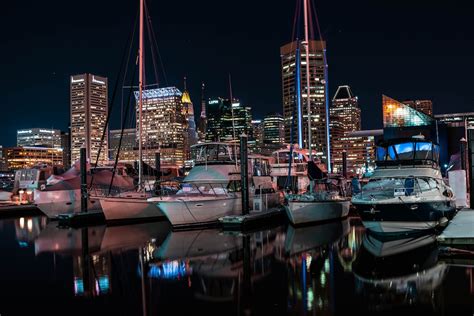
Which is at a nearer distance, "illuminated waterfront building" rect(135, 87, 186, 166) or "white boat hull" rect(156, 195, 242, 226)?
"white boat hull" rect(156, 195, 242, 226)

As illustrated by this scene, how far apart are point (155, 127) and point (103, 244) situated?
10060 cm

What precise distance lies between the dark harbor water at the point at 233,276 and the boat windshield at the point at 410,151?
433 cm

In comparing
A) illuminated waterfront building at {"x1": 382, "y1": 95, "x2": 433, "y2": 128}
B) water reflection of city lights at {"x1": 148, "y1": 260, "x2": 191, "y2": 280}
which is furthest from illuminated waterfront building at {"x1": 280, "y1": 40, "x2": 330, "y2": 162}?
water reflection of city lights at {"x1": 148, "y1": 260, "x2": 191, "y2": 280}

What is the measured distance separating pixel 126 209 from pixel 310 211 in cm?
1187

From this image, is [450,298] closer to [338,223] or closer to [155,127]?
[338,223]

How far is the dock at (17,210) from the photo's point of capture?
128ft

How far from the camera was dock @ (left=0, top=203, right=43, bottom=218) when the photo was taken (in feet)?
128

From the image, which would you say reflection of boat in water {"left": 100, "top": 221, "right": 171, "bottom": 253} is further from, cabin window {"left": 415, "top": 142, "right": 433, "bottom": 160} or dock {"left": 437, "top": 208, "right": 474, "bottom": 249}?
cabin window {"left": 415, "top": 142, "right": 433, "bottom": 160}

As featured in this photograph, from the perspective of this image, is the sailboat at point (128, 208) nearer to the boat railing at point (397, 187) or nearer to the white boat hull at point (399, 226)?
the boat railing at point (397, 187)

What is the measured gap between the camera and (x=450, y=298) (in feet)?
36.9

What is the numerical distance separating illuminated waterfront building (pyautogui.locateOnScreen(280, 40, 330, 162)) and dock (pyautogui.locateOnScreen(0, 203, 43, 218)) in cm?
2469

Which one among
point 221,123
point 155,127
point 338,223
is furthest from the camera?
point 221,123

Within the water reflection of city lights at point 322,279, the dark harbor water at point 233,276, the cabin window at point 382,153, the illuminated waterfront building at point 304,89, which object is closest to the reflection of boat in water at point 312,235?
the dark harbor water at point 233,276

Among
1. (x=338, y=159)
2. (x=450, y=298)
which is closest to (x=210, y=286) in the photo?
(x=450, y=298)
